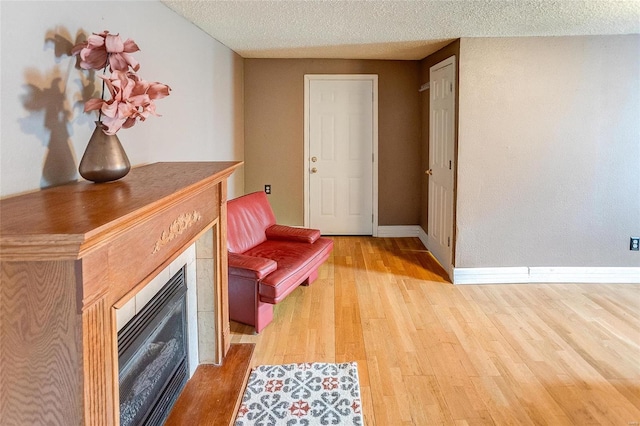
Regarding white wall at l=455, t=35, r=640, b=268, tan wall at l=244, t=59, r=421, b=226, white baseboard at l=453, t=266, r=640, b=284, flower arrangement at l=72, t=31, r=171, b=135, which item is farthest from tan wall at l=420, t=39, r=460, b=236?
flower arrangement at l=72, t=31, r=171, b=135

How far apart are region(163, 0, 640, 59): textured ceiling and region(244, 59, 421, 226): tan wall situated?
1.05 metres

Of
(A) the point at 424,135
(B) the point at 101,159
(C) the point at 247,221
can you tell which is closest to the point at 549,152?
(A) the point at 424,135

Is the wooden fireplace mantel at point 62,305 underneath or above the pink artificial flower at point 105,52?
underneath

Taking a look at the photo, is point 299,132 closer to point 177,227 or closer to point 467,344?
point 467,344

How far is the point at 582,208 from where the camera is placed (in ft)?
14.5

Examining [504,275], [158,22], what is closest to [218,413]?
[158,22]

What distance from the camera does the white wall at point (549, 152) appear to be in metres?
4.25

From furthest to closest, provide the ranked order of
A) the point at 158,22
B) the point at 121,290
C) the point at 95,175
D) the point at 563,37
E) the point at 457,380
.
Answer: the point at 563,37, the point at 158,22, the point at 457,380, the point at 95,175, the point at 121,290

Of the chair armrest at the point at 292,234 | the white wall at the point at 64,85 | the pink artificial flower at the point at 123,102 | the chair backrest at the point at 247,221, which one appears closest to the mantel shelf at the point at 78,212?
the white wall at the point at 64,85

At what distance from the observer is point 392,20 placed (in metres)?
3.66

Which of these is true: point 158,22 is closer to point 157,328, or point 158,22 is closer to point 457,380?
point 157,328

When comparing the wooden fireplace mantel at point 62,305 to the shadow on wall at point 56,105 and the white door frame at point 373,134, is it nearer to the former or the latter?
the shadow on wall at point 56,105

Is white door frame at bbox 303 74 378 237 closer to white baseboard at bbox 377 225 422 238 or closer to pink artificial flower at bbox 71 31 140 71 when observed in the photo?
white baseboard at bbox 377 225 422 238

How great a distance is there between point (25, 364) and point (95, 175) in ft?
2.64
